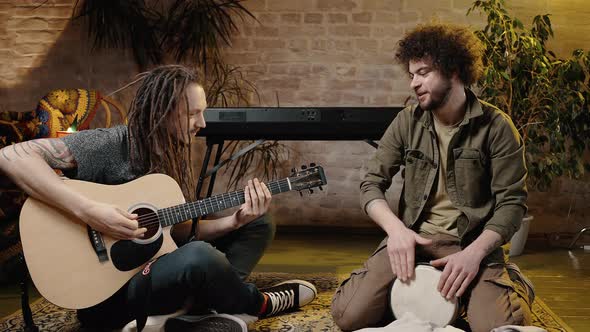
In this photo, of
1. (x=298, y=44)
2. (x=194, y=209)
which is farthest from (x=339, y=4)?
(x=194, y=209)

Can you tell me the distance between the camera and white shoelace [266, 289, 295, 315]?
3.02 meters

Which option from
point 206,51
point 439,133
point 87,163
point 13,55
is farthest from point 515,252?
point 13,55

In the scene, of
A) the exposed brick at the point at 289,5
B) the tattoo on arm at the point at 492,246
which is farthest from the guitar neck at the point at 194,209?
the exposed brick at the point at 289,5

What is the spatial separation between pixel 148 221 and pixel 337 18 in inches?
130

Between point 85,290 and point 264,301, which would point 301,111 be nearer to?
point 264,301

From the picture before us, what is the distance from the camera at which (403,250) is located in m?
2.65

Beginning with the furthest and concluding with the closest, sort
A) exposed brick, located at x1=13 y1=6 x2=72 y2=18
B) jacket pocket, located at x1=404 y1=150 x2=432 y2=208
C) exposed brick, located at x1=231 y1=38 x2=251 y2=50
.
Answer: exposed brick, located at x1=13 y1=6 x2=72 y2=18, exposed brick, located at x1=231 y1=38 x2=251 y2=50, jacket pocket, located at x1=404 y1=150 x2=432 y2=208

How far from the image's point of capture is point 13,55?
587cm

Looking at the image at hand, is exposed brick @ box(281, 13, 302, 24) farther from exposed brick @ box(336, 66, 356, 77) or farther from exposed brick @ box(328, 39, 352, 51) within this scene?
exposed brick @ box(336, 66, 356, 77)

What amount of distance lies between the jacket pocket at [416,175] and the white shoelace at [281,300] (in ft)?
2.16

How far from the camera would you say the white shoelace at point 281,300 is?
3020 mm

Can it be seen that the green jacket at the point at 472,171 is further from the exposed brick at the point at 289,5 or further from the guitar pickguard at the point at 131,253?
the exposed brick at the point at 289,5

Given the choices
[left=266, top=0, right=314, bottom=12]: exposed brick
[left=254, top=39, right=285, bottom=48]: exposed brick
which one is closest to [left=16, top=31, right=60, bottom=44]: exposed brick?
[left=254, top=39, right=285, bottom=48]: exposed brick

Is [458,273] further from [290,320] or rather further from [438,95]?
[290,320]
